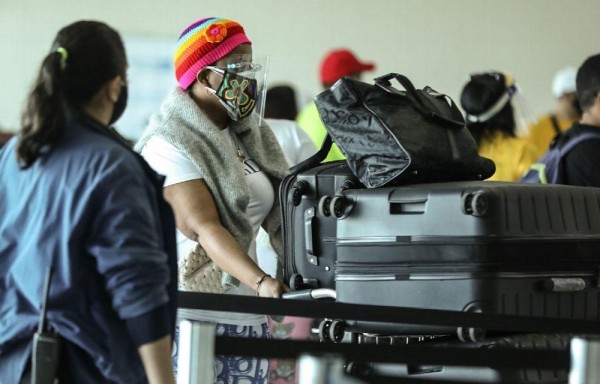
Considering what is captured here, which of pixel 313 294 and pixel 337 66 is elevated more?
pixel 337 66

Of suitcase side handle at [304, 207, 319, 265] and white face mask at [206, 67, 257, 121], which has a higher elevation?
white face mask at [206, 67, 257, 121]

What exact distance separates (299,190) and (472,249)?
547 mm

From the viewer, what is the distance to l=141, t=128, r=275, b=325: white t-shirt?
10.3ft

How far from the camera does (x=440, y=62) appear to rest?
8.52 meters

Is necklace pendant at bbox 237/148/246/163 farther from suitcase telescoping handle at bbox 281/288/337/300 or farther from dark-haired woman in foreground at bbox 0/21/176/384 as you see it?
dark-haired woman in foreground at bbox 0/21/176/384

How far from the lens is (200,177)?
10.3 feet

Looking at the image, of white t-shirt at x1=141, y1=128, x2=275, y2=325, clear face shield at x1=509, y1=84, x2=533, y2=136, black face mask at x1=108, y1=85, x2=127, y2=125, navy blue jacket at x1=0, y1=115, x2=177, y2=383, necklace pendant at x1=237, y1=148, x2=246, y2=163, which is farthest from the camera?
clear face shield at x1=509, y1=84, x2=533, y2=136

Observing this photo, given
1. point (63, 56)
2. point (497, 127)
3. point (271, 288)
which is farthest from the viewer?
point (497, 127)

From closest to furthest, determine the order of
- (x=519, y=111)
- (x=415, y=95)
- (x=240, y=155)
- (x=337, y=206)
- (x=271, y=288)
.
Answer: (x=337, y=206) < (x=415, y=95) < (x=271, y=288) < (x=240, y=155) < (x=519, y=111)

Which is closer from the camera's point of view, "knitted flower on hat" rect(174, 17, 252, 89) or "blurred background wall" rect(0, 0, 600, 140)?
"knitted flower on hat" rect(174, 17, 252, 89)

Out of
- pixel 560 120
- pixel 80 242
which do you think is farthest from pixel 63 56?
pixel 560 120

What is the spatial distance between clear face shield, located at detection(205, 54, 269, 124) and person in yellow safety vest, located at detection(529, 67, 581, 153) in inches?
121

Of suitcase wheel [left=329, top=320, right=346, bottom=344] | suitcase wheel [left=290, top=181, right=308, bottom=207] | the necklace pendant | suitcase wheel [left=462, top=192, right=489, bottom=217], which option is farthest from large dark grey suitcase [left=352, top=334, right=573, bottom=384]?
the necklace pendant

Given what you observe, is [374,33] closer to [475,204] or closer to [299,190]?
[299,190]
